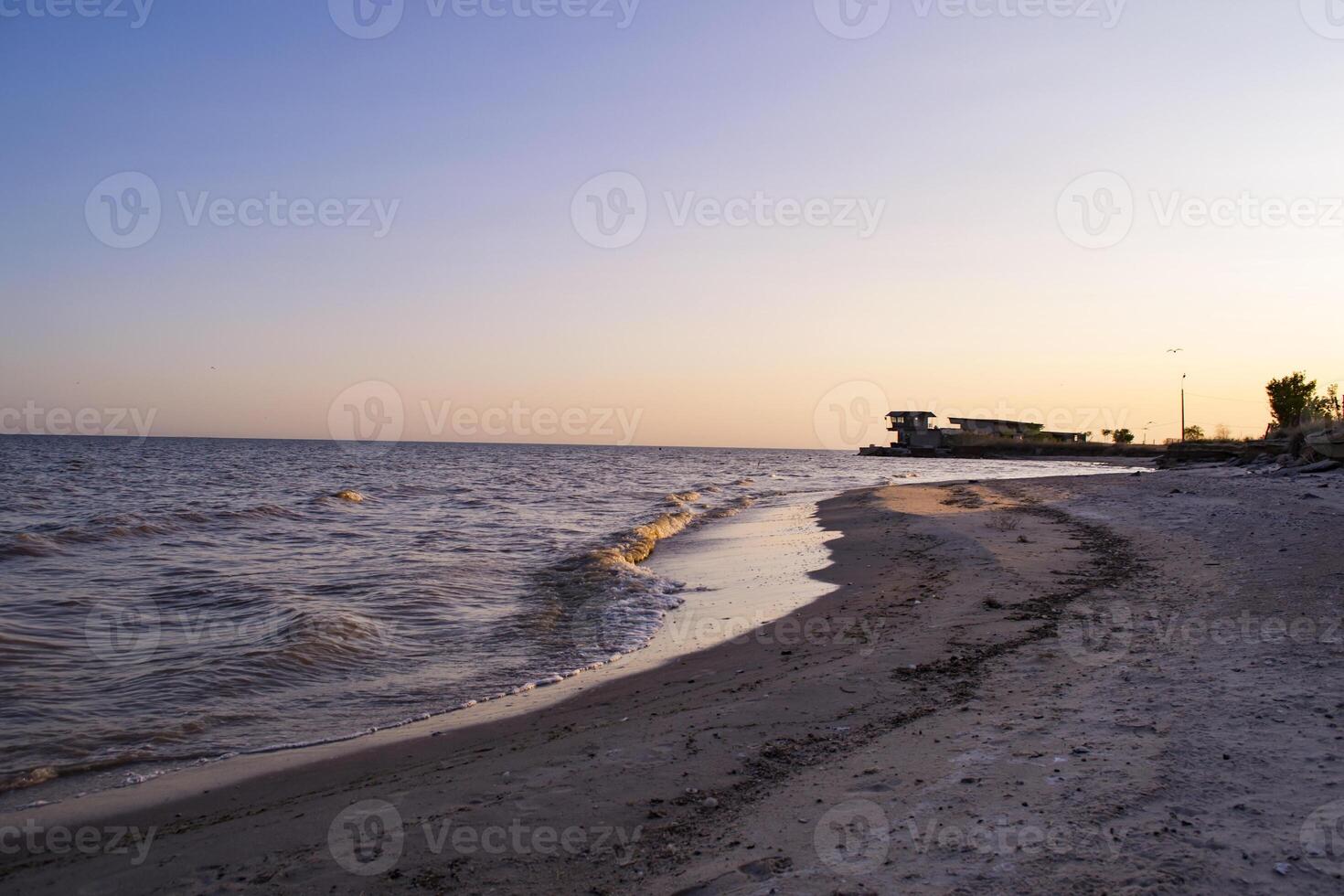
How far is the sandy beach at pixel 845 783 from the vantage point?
3326mm

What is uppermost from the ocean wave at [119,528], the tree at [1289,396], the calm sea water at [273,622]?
the tree at [1289,396]

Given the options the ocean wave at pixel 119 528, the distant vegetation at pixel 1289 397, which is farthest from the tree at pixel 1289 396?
the ocean wave at pixel 119 528

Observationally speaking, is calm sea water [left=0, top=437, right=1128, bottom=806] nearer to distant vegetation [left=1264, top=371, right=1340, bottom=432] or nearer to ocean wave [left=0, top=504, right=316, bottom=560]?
ocean wave [left=0, top=504, right=316, bottom=560]

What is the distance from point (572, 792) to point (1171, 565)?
912 cm

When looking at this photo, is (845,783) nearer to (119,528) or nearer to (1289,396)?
(119,528)

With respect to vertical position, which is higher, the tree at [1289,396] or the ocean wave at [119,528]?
the tree at [1289,396]

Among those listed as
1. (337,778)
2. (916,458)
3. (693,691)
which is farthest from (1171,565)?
(916,458)

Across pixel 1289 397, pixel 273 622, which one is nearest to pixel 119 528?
pixel 273 622

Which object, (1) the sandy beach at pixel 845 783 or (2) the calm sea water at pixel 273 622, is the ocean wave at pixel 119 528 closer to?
(2) the calm sea water at pixel 273 622

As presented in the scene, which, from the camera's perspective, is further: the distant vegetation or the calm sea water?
the distant vegetation

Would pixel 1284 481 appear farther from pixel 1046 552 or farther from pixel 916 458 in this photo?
pixel 916 458

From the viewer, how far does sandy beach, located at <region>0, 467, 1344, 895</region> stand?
131 inches

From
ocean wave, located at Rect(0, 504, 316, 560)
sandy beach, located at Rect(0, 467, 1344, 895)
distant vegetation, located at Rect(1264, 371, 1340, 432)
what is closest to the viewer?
sandy beach, located at Rect(0, 467, 1344, 895)

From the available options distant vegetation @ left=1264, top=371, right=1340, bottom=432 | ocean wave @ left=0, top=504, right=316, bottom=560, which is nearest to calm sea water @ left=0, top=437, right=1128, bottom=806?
ocean wave @ left=0, top=504, right=316, bottom=560
